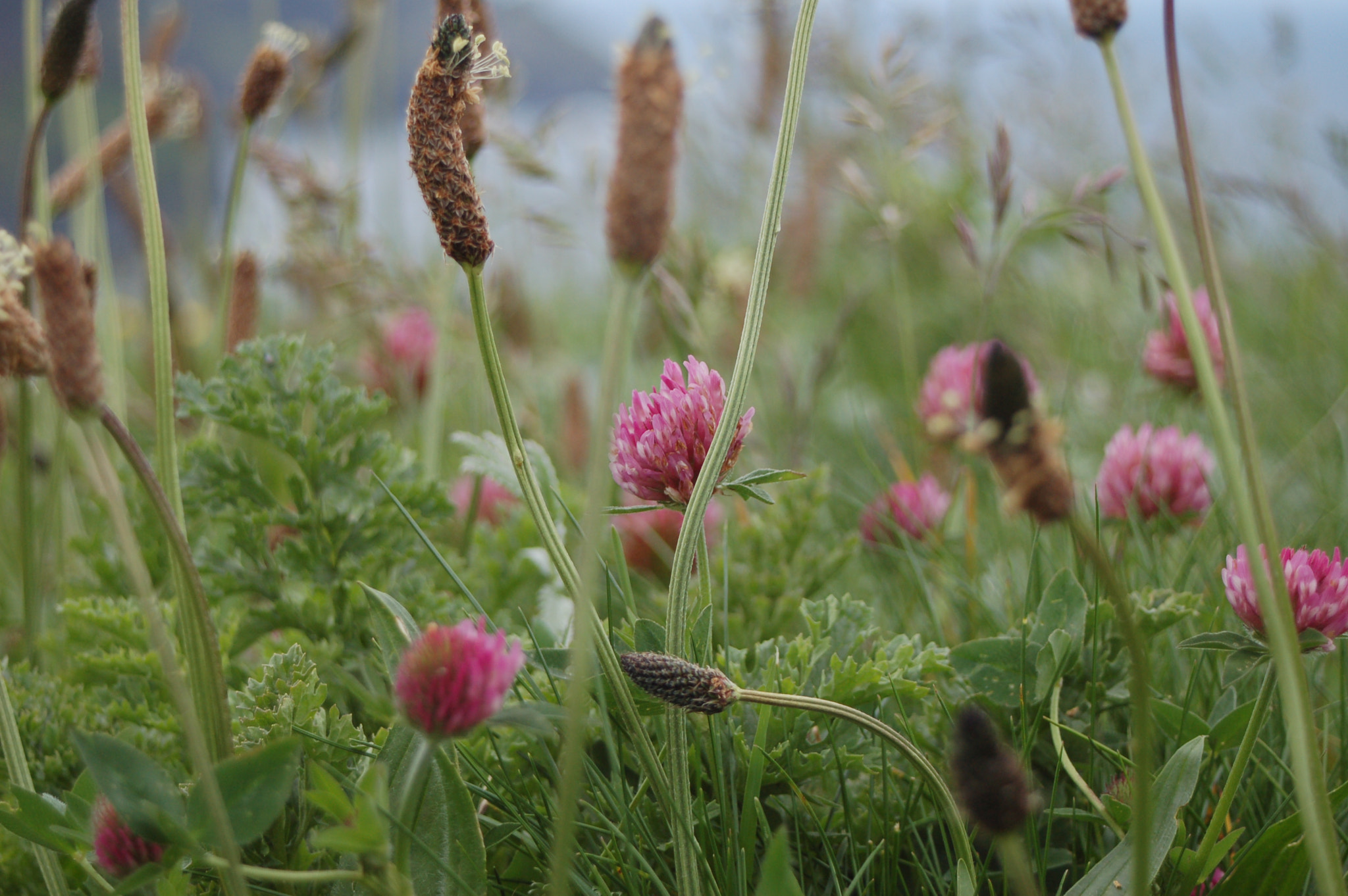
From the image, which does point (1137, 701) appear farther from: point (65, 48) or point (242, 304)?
point (242, 304)

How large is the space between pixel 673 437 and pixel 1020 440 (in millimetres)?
254

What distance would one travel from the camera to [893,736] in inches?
19.3

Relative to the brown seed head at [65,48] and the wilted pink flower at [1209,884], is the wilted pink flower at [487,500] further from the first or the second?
the wilted pink flower at [1209,884]

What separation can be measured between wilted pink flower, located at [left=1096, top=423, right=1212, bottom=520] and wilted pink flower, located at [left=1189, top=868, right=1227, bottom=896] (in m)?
0.40

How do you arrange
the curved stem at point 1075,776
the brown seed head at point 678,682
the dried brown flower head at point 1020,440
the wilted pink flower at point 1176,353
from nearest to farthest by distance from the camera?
the dried brown flower head at point 1020,440
the brown seed head at point 678,682
the curved stem at point 1075,776
the wilted pink flower at point 1176,353

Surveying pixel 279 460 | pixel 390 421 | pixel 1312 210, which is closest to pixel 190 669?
pixel 279 460

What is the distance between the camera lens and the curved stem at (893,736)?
0.48m

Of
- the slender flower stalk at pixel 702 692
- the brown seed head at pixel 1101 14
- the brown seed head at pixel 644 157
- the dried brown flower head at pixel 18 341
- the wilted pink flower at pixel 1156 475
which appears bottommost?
the wilted pink flower at pixel 1156 475

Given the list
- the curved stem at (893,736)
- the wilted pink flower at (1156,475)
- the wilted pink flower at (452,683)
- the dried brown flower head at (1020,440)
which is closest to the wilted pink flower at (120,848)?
the wilted pink flower at (452,683)

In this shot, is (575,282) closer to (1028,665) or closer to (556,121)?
(556,121)

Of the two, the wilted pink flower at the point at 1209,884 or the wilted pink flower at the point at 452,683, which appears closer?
the wilted pink flower at the point at 452,683

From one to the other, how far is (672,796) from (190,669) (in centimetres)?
29

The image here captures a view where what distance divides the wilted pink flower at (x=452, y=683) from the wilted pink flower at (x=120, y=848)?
0.58ft

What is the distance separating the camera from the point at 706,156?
9.61 ft
